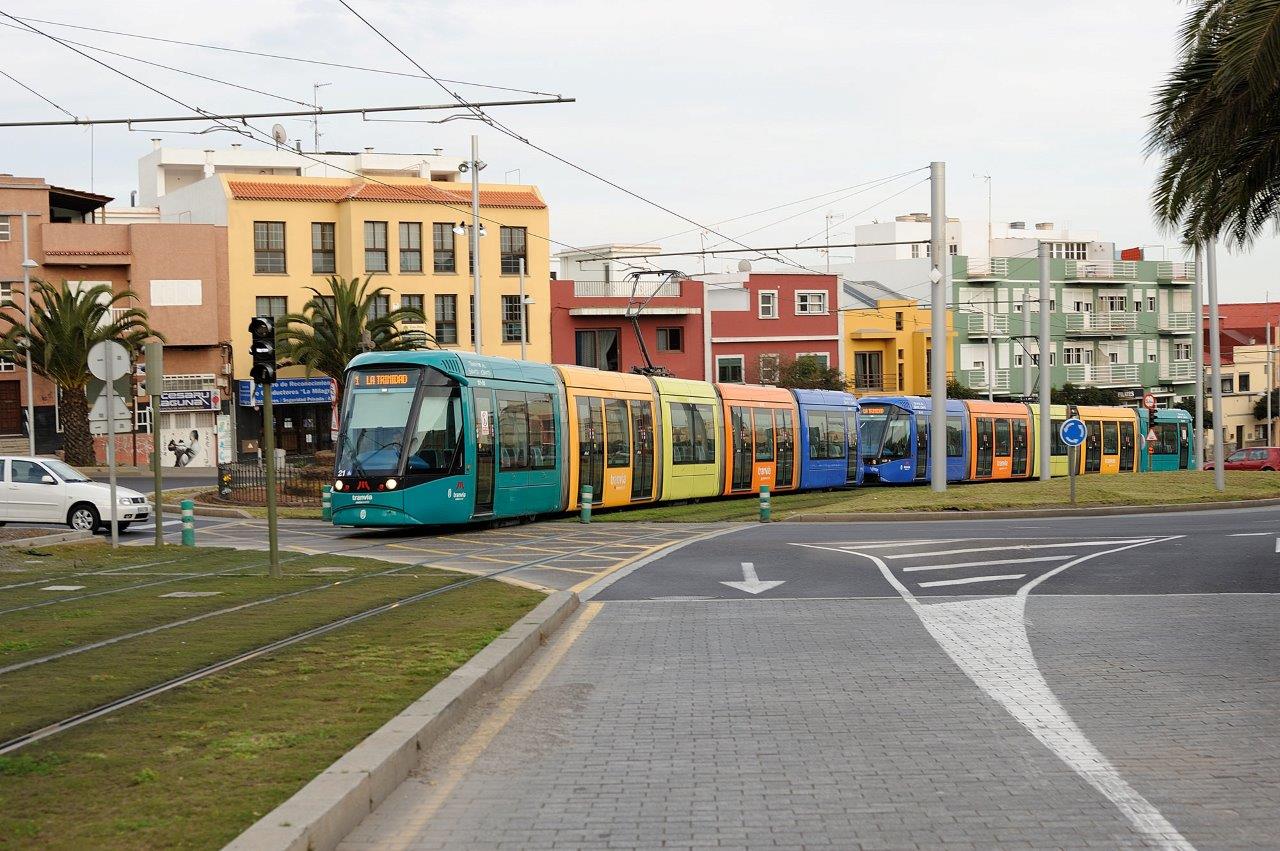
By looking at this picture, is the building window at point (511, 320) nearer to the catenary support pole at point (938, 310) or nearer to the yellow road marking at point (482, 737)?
the catenary support pole at point (938, 310)

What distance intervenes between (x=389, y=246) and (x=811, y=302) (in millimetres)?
24652

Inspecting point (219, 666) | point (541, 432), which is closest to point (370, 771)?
point (219, 666)

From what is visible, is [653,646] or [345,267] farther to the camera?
[345,267]

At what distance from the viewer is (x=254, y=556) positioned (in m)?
21.8

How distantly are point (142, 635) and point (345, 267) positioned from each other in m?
54.0

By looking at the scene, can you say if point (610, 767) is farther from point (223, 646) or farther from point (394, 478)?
point (394, 478)

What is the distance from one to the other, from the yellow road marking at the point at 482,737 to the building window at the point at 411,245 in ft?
177

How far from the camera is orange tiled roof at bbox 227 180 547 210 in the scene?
6406 cm

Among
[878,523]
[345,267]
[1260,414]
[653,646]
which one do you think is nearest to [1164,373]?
[1260,414]

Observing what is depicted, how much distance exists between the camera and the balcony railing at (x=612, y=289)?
246ft

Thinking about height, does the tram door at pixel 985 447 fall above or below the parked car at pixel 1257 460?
above

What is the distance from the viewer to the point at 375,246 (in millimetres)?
65312

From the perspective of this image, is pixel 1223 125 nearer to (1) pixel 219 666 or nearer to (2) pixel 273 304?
(1) pixel 219 666

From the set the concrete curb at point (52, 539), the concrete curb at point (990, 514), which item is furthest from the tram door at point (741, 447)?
the concrete curb at point (52, 539)
